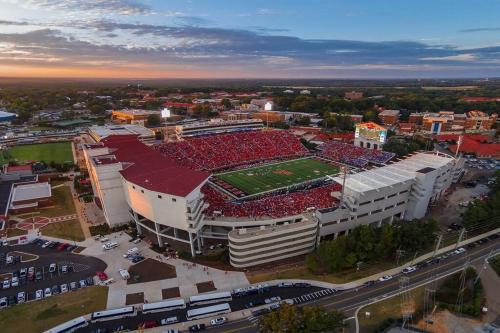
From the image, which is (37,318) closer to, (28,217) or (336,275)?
(28,217)

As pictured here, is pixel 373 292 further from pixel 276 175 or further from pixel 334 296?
pixel 276 175

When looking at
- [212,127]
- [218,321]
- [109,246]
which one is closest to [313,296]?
[218,321]

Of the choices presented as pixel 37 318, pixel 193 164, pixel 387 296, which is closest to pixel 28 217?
pixel 37 318

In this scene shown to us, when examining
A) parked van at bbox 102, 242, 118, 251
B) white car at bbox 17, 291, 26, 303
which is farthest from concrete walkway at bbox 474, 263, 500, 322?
white car at bbox 17, 291, 26, 303

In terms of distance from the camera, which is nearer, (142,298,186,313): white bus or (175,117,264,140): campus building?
(142,298,186,313): white bus

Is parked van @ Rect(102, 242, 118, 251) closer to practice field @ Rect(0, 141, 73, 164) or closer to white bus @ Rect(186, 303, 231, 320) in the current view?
white bus @ Rect(186, 303, 231, 320)

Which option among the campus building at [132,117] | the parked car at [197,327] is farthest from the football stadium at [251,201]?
the campus building at [132,117]
